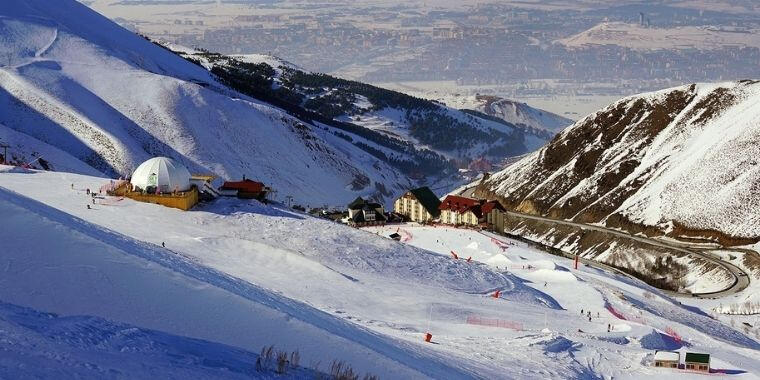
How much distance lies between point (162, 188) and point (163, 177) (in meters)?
0.62

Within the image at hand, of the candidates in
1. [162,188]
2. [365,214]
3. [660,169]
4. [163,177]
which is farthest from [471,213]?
[162,188]

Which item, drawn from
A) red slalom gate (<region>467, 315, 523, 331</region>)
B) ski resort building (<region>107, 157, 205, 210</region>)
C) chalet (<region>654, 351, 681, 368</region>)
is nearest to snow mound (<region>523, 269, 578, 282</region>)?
red slalom gate (<region>467, 315, 523, 331</region>)

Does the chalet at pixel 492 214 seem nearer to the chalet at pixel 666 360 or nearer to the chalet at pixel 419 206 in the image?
the chalet at pixel 419 206

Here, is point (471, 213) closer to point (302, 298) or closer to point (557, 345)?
point (302, 298)

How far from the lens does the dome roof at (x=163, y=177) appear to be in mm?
49375

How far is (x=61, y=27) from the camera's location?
116500 mm

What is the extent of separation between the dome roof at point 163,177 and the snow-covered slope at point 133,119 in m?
26.8

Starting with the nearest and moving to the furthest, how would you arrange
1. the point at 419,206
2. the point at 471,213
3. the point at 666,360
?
the point at 666,360 → the point at 471,213 → the point at 419,206

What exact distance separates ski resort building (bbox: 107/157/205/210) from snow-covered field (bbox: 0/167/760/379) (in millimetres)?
1039

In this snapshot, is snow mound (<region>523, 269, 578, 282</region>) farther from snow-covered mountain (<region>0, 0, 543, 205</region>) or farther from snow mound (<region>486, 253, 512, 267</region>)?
snow-covered mountain (<region>0, 0, 543, 205</region>)

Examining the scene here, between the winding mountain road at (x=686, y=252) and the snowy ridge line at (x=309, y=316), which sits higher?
the winding mountain road at (x=686, y=252)

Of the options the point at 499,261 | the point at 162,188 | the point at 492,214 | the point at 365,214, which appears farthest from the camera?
the point at 492,214

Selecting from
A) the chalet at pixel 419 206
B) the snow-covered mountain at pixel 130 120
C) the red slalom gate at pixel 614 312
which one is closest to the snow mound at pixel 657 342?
the red slalom gate at pixel 614 312

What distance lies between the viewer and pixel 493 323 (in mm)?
32438
